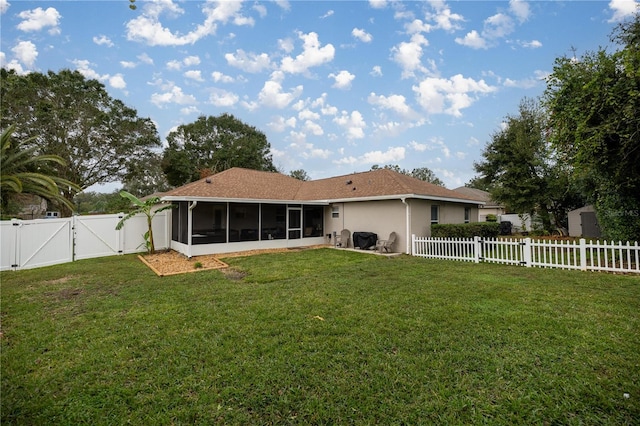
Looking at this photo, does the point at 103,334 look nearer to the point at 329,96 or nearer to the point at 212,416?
the point at 212,416

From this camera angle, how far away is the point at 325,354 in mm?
3574

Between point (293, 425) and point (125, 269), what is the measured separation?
9416mm

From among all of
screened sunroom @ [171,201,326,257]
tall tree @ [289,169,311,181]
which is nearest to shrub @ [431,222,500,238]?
screened sunroom @ [171,201,326,257]

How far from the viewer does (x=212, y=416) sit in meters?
2.54

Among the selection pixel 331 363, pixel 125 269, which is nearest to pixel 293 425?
pixel 331 363

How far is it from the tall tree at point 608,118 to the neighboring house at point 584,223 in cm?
896

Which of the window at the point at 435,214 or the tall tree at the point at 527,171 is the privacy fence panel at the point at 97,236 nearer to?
the window at the point at 435,214

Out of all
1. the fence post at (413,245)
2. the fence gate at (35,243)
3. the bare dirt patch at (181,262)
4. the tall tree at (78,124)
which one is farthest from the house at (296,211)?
the tall tree at (78,124)

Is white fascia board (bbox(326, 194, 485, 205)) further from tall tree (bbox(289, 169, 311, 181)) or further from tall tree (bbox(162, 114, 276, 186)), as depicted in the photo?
tall tree (bbox(289, 169, 311, 181))

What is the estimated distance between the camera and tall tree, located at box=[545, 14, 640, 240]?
296 inches

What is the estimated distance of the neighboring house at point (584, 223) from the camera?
17716 millimetres

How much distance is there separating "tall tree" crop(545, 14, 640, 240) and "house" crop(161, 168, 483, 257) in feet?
17.8

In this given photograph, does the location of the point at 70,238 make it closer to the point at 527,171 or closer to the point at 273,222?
the point at 273,222

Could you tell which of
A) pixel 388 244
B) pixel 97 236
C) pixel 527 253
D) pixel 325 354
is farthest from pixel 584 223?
pixel 97 236
